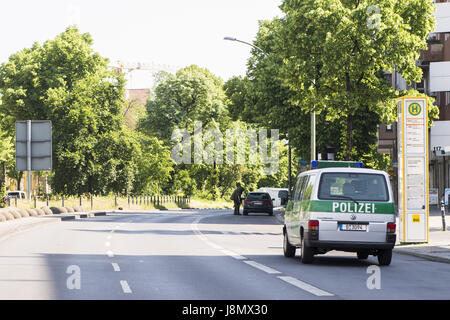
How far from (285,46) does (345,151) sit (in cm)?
494

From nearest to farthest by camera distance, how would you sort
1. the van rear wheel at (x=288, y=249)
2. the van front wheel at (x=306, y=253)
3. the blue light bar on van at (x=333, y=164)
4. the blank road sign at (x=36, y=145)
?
the van front wheel at (x=306, y=253) → the van rear wheel at (x=288, y=249) → the blue light bar on van at (x=333, y=164) → the blank road sign at (x=36, y=145)

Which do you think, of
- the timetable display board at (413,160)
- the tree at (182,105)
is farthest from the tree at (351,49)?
the tree at (182,105)

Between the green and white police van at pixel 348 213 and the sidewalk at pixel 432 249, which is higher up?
the green and white police van at pixel 348 213

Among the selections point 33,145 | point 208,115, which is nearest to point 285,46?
point 33,145

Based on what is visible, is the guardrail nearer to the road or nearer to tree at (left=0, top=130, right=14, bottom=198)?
tree at (left=0, top=130, right=14, bottom=198)

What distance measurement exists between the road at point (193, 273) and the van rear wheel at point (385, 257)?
14 cm

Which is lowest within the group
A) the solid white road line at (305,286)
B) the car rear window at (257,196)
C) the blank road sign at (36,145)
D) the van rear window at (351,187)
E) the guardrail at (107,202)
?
the guardrail at (107,202)

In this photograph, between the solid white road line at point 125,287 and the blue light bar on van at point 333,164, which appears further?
the blue light bar on van at point 333,164

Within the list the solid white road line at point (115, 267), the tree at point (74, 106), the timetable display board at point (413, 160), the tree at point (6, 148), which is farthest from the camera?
the tree at point (6, 148)

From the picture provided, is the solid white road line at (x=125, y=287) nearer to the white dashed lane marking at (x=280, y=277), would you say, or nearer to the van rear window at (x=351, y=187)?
the white dashed lane marking at (x=280, y=277)

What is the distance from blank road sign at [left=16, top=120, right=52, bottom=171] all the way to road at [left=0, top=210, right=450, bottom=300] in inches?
695

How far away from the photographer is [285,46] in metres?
33.4

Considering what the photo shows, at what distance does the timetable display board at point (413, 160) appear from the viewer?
837 inches
